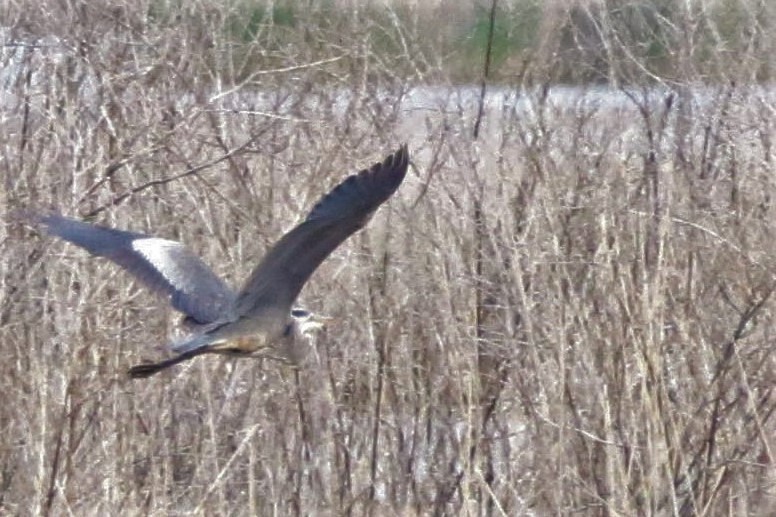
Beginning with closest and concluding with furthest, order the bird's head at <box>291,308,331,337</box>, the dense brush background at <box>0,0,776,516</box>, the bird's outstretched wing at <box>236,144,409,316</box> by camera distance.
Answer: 1. the bird's outstretched wing at <box>236,144,409,316</box>
2. the dense brush background at <box>0,0,776,516</box>
3. the bird's head at <box>291,308,331,337</box>

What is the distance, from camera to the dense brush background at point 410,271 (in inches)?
183

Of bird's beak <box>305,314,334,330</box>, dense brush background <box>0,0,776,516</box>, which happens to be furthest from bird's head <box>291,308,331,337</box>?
dense brush background <box>0,0,776,516</box>

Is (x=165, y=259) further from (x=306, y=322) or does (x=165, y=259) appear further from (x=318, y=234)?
(x=318, y=234)

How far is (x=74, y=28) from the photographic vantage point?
562 cm

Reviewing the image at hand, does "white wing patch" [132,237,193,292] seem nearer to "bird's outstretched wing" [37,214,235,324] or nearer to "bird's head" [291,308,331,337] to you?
"bird's outstretched wing" [37,214,235,324]

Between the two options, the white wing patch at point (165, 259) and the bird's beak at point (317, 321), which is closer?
the white wing patch at point (165, 259)

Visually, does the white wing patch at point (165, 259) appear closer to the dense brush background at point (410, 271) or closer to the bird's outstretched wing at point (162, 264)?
the bird's outstretched wing at point (162, 264)

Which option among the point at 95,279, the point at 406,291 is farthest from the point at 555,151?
the point at 95,279

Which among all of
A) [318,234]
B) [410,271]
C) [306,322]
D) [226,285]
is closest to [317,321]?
[306,322]

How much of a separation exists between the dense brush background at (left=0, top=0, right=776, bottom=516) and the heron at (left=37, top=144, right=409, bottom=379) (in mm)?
147

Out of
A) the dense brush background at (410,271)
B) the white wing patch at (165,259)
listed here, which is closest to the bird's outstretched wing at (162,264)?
the white wing patch at (165,259)

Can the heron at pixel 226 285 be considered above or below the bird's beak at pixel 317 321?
above

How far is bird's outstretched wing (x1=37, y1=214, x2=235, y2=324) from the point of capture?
15.8 ft

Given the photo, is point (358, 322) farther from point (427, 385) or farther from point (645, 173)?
point (645, 173)
